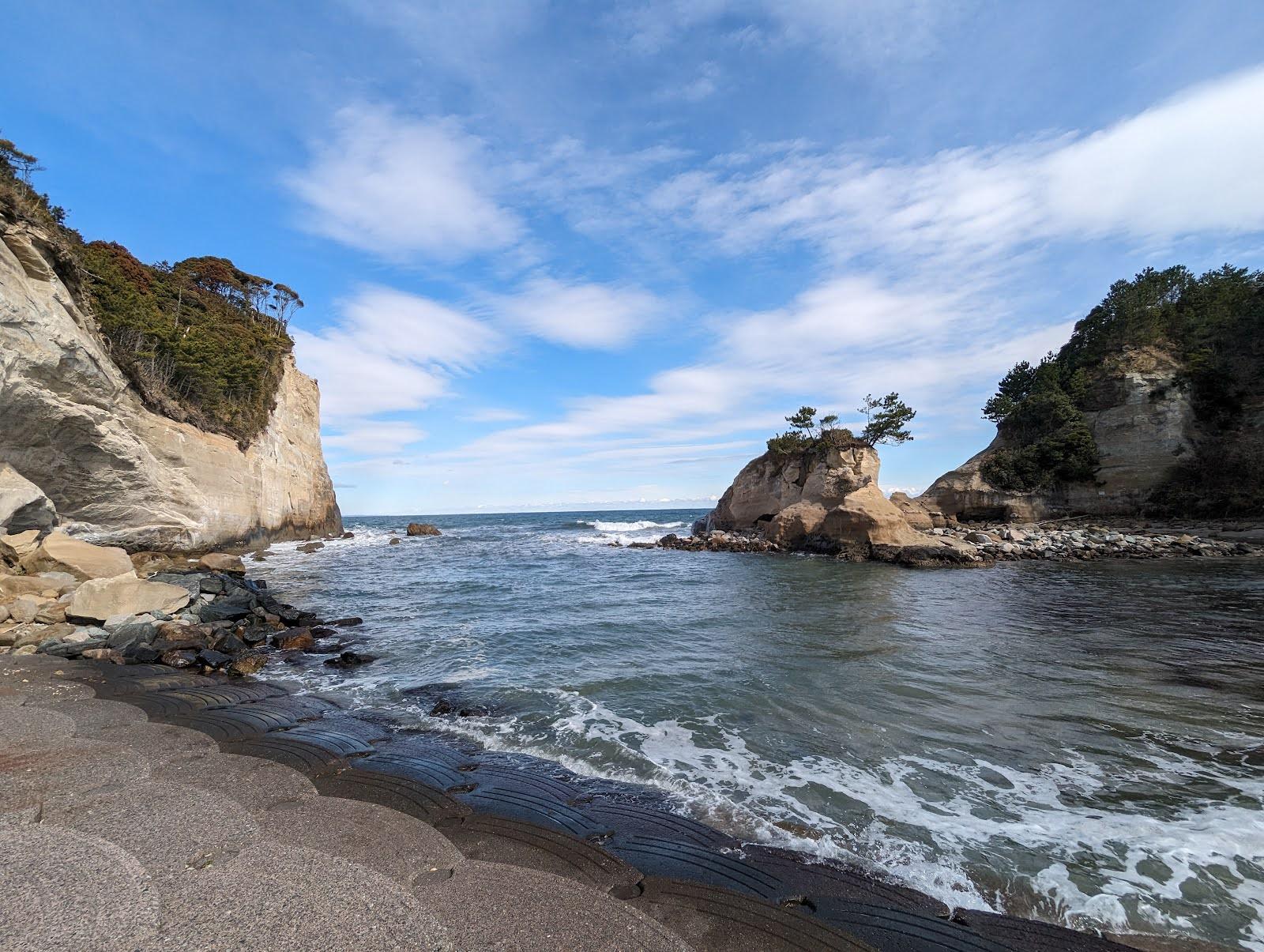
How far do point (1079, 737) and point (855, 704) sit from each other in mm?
2713

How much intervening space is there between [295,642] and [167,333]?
2191 cm

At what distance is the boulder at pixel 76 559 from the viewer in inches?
497

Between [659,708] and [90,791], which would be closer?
[90,791]

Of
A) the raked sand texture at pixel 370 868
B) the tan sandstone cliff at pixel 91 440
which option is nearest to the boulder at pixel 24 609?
the tan sandstone cliff at pixel 91 440

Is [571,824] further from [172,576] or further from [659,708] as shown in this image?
[172,576]

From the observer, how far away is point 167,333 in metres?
24.3

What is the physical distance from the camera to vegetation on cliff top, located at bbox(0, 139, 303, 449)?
745 inches

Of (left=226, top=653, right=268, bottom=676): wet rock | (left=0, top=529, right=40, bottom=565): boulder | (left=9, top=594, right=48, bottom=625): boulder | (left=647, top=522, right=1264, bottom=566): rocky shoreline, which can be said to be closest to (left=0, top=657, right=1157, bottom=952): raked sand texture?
(left=226, top=653, right=268, bottom=676): wet rock

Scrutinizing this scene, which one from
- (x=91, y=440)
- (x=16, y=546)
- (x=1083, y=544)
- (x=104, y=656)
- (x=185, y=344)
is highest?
A: (x=185, y=344)

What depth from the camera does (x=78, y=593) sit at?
11.0 metres

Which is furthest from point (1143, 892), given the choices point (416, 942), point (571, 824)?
point (416, 942)

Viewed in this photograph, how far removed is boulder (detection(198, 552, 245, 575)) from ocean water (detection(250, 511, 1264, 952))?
3187 mm

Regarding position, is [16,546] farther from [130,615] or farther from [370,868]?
[370,868]

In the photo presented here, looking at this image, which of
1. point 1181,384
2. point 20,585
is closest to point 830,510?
point 1181,384
